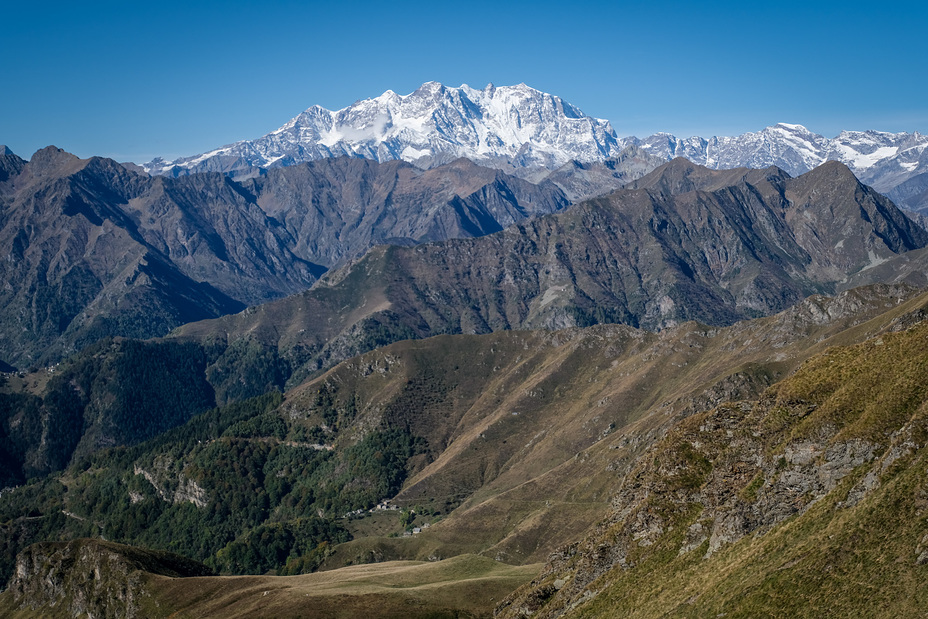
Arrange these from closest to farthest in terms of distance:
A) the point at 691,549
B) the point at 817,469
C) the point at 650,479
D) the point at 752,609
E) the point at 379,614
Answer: the point at 752,609, the point at 817,469, the point at 691,549, the point at 650,479, the point at 379,614

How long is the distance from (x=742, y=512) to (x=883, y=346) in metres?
37.2

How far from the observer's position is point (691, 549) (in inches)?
4739

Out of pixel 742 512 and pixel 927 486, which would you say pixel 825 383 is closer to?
pixel 742 512

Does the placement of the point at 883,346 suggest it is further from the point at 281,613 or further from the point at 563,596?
the point at 281,613

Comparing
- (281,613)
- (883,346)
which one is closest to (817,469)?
(883,346)

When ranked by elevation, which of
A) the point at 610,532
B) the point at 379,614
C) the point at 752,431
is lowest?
the point at 379,614

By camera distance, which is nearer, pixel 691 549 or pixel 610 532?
pixel 691 549

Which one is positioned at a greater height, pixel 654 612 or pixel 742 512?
pixel 742 512

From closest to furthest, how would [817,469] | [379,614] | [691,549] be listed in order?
[817,469]
[691,549]
[379,614]

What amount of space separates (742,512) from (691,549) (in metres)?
10.8

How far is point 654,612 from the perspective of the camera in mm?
110438

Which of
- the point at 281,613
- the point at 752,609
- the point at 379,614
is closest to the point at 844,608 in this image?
the point at 752,609

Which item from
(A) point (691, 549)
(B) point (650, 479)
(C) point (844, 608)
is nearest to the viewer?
(C) point (844, 608)

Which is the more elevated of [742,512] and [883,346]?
[883,346]
